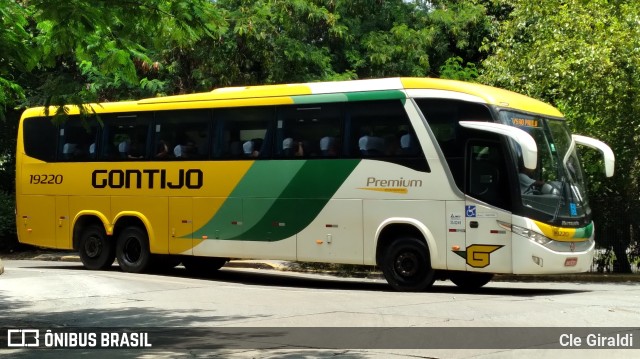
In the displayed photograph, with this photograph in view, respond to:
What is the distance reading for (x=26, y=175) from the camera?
22641 millimetres

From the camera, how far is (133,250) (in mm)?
21328

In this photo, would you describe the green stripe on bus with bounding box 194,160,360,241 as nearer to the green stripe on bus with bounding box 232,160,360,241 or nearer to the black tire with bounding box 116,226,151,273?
the green stripe on bus with bounding box 232,160,360,241

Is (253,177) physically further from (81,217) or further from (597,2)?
(597,2)

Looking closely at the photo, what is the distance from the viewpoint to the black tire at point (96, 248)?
2159 centimetres

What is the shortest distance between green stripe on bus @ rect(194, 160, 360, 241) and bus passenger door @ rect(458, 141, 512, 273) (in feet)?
7.47

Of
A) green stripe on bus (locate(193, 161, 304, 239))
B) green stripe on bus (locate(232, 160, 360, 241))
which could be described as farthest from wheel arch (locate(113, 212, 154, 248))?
green stripe on bus (locate(232, 160, 360, 241))

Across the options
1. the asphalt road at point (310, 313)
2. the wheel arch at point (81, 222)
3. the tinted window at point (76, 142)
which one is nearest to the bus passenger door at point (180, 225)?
the asphalt road at point (310, 313)

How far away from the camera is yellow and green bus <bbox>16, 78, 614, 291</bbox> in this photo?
1633 centimetres

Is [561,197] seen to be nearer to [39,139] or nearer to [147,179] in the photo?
[147,179]

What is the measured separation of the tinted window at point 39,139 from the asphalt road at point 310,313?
125 inches

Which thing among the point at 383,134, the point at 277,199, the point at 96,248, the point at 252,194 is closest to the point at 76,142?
the point at 96,248

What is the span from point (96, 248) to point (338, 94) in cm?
715

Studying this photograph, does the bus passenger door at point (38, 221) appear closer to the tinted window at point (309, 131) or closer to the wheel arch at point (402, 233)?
the tinted window at point (309, 131)

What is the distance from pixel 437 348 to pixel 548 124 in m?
8.05
